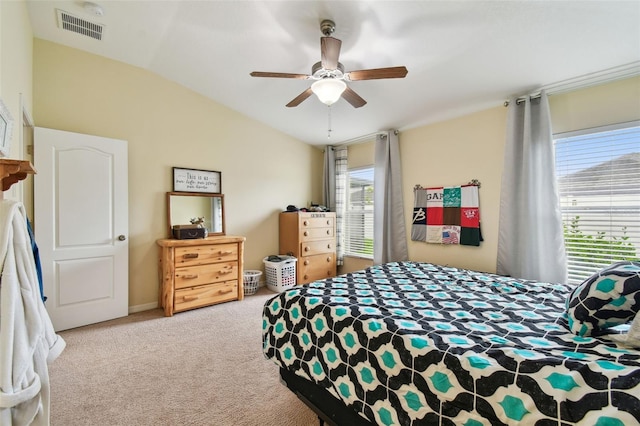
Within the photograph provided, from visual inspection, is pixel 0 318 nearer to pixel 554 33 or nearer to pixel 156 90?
pixel 156 90

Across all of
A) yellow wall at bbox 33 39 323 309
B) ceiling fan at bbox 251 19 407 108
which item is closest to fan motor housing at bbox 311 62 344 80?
ceiling fan at bbox 251 19 407 108

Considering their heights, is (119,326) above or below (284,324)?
below

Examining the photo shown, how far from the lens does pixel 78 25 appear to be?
8.19 feet

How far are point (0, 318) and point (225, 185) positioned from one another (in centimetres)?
307

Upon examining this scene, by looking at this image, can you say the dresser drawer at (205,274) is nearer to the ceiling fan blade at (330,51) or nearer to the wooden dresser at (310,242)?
the wooden dresser at (310,242)

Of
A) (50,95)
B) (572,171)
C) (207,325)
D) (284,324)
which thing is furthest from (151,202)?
(572,171)

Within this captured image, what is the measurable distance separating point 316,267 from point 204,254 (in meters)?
1.72

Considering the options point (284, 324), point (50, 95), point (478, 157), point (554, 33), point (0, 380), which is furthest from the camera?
point (478, 157)

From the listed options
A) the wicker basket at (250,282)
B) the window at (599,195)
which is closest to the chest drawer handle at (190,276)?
the wicker basket at (250,282)

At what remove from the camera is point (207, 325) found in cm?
286

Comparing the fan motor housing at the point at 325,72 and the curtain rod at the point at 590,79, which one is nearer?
the fan motor housing at the point at 325,72

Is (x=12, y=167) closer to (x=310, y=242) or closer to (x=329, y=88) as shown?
(x=329, y=88)

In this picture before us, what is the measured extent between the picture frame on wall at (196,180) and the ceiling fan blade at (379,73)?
→ 242 cm

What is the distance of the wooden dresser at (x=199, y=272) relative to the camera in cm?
307
